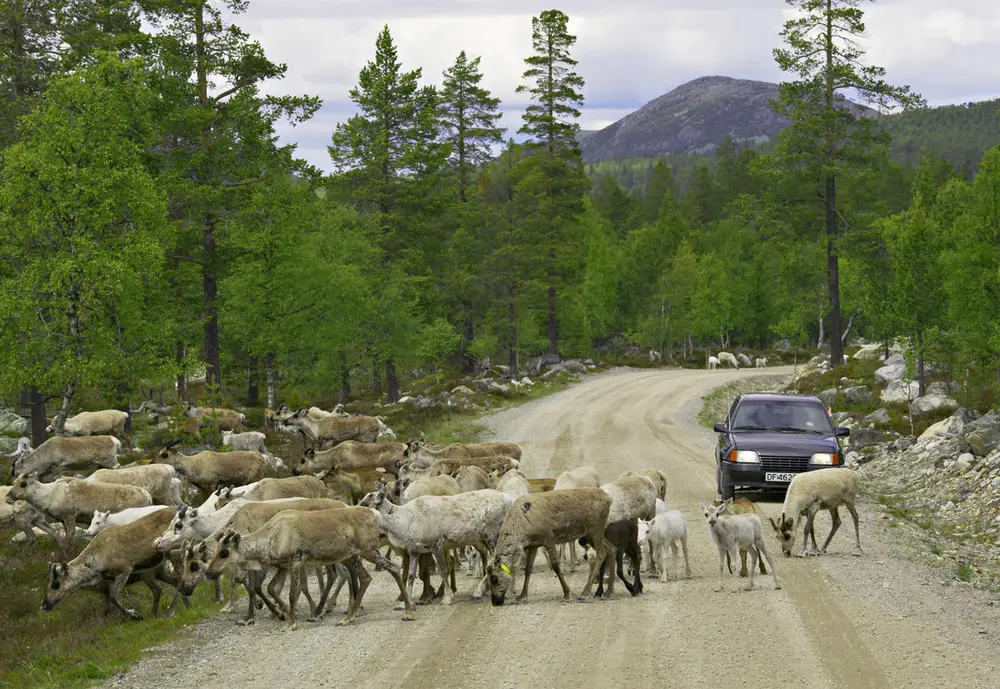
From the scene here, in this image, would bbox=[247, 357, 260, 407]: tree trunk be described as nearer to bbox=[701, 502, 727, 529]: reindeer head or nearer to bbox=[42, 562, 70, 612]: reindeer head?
bbox=[42, 562, 70, 612]: reindeer head

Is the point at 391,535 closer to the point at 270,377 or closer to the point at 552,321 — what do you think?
the point at 270,377

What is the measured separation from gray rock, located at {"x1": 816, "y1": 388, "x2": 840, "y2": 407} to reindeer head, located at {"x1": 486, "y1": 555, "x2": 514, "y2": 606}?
28.9 meters

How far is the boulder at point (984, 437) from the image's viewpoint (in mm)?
23297

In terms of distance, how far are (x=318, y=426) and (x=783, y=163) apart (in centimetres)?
2952

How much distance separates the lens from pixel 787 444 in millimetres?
18828

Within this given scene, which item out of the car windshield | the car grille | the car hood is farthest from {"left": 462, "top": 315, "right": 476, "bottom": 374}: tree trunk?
the car grille

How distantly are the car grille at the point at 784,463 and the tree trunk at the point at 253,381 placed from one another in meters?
25.9

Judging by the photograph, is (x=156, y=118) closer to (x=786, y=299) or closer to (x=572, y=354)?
(x=572, y=354)

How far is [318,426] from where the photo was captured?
29.5m

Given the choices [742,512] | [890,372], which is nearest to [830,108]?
[890,372]

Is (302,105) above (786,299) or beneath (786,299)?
above

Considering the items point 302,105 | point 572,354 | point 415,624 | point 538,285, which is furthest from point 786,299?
point 415,624

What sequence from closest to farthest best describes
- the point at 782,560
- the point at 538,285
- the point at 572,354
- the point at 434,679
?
the point at 434,679
the point at 782,560
the point at 538,285
the point at 572,354

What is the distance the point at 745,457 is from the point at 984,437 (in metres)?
8.94
